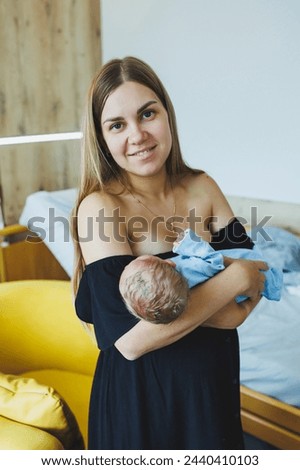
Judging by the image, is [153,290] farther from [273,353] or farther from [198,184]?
[273,353]

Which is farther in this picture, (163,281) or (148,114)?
(148,114)

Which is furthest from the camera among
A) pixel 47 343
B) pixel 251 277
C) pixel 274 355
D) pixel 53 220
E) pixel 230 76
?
pixel 230 76

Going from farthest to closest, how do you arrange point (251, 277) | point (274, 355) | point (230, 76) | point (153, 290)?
point (230, 76) < point (274, 355) < point (251, 277) < point (153, 290)

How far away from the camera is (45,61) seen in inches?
98.5

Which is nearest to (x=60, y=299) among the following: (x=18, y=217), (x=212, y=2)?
(x=18, y=217)

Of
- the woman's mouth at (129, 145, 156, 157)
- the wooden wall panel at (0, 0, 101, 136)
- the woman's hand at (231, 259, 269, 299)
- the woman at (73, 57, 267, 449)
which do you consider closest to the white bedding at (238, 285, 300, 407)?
the woman at (73, 57, 267, 449)

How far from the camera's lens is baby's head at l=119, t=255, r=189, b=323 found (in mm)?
706

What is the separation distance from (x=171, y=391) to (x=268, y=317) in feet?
2.78

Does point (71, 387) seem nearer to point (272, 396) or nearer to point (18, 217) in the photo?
point (272, 396)

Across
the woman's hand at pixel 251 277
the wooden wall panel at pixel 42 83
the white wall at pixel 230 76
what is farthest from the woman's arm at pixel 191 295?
the wooden wall panel at pixel 42 83

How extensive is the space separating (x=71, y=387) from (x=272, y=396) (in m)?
0.59

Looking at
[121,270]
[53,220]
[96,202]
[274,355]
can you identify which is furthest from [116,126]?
[53,220]

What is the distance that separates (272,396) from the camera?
1352 millimetres

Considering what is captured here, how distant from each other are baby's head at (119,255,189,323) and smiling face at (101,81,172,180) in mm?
214
